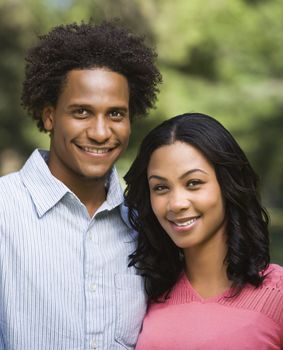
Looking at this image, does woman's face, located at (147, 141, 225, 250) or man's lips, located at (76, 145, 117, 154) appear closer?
woman's face, located at (147, 141, 225, 250)

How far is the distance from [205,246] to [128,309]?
41 cm

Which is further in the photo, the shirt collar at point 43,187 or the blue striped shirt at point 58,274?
the shirt collar at point 43,187

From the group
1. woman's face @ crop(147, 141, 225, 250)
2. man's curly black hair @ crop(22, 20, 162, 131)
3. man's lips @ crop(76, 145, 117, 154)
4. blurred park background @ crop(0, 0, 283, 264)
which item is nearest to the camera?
woman's face @ crop(147, 141, 225, 250)

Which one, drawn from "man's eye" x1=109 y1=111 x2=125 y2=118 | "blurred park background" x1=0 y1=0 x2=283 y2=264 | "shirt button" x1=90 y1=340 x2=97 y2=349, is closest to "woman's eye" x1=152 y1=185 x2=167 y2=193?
"man's eye" x1=109 y1=111 x2=125 y2=118

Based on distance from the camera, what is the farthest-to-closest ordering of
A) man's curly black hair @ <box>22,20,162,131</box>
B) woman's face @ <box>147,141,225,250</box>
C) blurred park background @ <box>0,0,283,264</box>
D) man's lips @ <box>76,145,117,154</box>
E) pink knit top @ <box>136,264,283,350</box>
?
blurred park background @ <box>0,0,283,264</box>
man's curly black hair @ <box>22,20,162,131</box>
man's lips @ <box>76,145,117,154</box>
woman's face @ <box>147,141,225,250</box>
pink knit top @ <box>136,264,283,350</box>

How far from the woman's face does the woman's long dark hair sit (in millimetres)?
43

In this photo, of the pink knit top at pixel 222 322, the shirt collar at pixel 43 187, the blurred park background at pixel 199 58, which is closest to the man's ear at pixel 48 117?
the shirt collar at pixel 43 187

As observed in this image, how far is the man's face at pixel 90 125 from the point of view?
314 cm

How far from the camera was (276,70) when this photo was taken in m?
16.2

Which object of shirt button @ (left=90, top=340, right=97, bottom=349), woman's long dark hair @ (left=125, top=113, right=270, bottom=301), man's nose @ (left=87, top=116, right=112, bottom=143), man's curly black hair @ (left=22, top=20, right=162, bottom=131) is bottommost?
shirt button @ (left=90, top=340, right=97, bottom=349)

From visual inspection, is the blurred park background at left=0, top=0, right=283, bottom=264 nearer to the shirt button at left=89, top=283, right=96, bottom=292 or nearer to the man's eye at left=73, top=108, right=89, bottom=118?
the man's eye at left=73, top=108, right=89, bottom=118

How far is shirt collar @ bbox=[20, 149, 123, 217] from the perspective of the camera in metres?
3.06

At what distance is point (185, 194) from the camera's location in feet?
10.0

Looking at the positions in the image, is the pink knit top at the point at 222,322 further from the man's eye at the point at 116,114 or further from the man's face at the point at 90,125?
the man's eye at the point at 116,114
